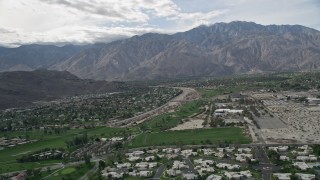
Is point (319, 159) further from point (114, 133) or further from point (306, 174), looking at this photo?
point (114, 133)

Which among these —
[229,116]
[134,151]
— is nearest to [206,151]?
[134,151]

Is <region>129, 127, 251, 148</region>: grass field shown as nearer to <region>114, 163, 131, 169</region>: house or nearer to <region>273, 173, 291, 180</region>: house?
<region>114, 163, 131, 169</region>: house

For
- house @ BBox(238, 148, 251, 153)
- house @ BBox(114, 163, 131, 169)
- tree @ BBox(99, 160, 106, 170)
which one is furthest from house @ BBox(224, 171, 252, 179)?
tree @ BBox(99, 160, 106, 170)

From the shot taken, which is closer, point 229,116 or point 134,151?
point 134,151

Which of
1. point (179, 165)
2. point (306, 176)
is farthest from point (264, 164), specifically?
point (179, 165)

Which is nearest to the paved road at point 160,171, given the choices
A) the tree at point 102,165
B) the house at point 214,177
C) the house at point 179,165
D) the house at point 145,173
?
the house at point 145,173

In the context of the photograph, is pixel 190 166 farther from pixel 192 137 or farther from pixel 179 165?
pixel 192 137

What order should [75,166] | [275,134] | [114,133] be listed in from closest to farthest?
[75,166]
[275,134]
[114,133]
